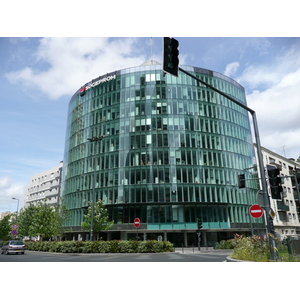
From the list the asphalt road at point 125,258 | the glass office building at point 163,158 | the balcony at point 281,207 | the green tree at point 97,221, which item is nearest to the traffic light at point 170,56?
the asphalt road at point 125,258

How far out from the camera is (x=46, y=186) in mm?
103312

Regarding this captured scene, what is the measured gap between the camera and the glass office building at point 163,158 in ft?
157

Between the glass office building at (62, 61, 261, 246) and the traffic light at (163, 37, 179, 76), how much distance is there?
39.2m

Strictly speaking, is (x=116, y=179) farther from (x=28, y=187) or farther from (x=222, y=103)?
(x=28, y=187)

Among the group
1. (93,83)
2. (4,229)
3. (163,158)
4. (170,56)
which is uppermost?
(93,83)

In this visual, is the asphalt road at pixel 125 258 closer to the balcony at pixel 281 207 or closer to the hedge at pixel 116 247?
the hedge at pixel 116 247

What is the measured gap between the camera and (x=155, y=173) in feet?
160

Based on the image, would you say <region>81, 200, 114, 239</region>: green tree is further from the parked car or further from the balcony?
the balcony

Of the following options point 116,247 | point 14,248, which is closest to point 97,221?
point 116,247

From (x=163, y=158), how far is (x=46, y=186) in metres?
68.6

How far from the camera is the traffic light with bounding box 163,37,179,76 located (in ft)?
25.6

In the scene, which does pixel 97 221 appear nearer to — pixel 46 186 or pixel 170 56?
pixel 170 56

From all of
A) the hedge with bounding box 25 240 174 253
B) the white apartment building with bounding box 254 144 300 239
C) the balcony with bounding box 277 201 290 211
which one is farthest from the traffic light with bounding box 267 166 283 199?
the balcony with bounding box 277 201 290 211

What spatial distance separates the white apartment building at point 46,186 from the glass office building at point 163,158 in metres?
40.4
